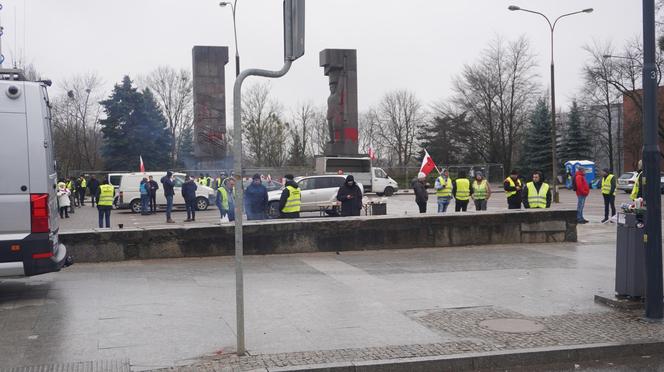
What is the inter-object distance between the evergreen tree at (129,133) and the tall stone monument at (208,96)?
15.6 m

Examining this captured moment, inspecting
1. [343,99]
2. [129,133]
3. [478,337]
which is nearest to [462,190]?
[478,337]

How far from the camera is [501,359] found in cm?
608

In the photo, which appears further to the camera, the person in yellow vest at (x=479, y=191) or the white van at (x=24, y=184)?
the person in yellow vest at (x=479, y=191)

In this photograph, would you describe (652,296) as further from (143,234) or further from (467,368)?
(143,234)

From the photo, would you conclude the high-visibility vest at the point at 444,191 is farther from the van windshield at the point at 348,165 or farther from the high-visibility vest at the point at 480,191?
the van windshield at the point at 348,165

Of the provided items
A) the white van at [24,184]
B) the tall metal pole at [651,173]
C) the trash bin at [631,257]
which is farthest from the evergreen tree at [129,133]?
the tall metal pole at [651,173]

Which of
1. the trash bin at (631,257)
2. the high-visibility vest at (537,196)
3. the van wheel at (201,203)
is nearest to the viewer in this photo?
the trash bin at (631,257)

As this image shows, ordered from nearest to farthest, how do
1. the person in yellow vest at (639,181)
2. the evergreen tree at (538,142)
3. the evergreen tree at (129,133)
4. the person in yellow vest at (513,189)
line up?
the person in yellow vest at (639,181), the person in yellow vest at (513,189), the evergreen tree at (129,133), the evergreen tree at (538,142)

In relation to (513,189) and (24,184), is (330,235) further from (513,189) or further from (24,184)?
(513,189)

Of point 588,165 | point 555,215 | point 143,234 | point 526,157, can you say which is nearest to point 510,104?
point 526,157

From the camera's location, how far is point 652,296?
732cm

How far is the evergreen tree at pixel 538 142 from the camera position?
63.8 meters

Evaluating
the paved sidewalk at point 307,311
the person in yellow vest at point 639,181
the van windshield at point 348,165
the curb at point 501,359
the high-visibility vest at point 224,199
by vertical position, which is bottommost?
the curb at point 501,359

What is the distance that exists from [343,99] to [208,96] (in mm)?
9748
